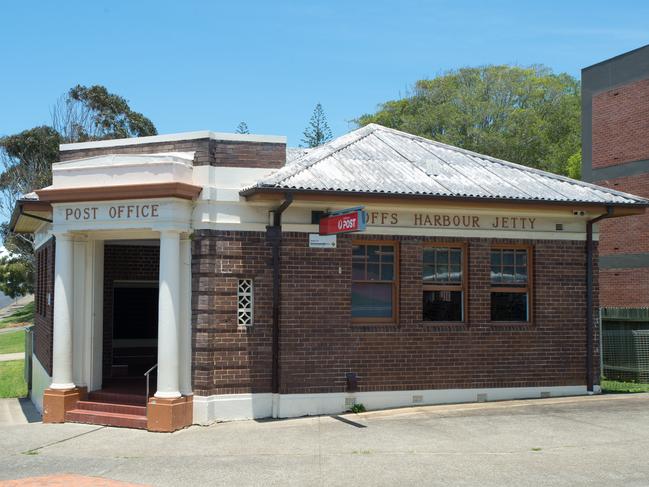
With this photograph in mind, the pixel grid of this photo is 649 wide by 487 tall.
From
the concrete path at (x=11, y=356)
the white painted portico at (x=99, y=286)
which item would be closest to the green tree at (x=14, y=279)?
the concrete path at (x=11, y=356)

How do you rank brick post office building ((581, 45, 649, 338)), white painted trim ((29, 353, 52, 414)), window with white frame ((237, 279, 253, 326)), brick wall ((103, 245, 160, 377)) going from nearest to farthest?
window with white frame ((237, 279, 253, 326)) → brick wall ((103, 245, 160, 377)) → white painted trim ((29, 353, 52, 414)) → brick post office building ((581, 45, 649, 338))

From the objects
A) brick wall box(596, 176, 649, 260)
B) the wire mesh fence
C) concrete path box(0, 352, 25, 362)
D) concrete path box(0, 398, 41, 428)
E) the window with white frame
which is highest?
brick wall box(596, 176, 649, 260)

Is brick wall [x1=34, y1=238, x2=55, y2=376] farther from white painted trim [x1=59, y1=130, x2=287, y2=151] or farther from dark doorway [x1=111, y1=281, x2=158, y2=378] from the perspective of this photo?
white painted trim [x1=59, y1=130, x2=287, y2=151]

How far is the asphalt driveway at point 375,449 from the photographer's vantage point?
8367 mm

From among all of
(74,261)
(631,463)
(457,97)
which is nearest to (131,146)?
(74,261)

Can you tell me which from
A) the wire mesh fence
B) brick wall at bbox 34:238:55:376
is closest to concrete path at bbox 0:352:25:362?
brick wall at bbox 34:238:55:376

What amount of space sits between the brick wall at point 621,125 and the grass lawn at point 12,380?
797 inches

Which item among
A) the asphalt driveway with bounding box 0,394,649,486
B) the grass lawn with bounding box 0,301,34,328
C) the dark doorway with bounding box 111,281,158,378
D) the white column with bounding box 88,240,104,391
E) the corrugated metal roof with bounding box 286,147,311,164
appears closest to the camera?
the asphalt driveway with bounding box 0,394,649,486

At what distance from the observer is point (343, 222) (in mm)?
11203

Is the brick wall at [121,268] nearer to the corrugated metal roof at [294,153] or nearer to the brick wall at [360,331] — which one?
the corrugated metal roof at [294,153]

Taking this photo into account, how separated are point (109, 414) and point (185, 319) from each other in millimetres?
1992

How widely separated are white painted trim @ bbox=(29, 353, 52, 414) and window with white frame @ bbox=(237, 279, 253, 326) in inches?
198

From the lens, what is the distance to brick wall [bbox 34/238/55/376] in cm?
1475

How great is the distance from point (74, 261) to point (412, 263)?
18.9 ft
